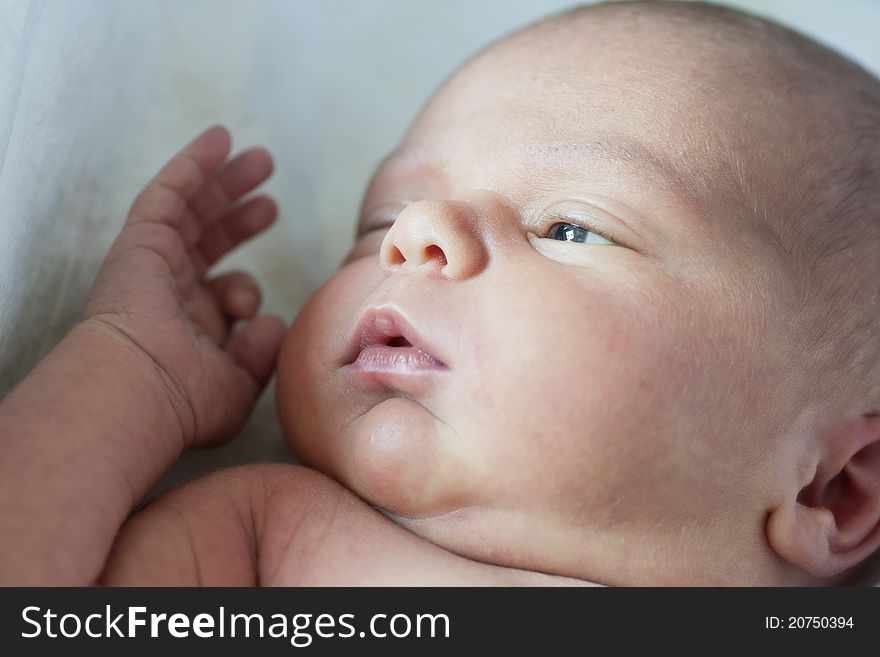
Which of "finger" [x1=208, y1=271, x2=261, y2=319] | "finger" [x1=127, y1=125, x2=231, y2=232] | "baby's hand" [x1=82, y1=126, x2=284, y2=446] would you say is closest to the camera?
"baby's hand" [x1=82, y1=126, x2=284, y2=446]

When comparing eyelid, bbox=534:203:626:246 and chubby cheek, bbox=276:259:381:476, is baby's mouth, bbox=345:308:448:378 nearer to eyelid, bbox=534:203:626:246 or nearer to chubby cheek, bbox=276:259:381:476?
chubby cheek, bbox=276:259:381:476

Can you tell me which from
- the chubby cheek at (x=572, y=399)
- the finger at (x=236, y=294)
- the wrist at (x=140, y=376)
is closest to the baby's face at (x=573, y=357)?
the chubby cheek at (x=572, y=399)

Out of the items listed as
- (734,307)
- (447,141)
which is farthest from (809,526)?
(447,141)

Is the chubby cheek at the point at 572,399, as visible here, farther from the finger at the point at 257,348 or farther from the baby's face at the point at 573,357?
the finger at the point at 257,348

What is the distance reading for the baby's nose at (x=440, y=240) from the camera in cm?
106

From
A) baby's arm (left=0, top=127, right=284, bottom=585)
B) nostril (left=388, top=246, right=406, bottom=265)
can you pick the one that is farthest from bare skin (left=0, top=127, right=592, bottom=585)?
nostril (left=388, top=246, right=406, bottom=265)

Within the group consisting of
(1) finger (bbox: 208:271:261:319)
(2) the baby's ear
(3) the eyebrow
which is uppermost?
(1) finger (bbox: 208:271:261:319)

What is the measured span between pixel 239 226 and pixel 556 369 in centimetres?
72

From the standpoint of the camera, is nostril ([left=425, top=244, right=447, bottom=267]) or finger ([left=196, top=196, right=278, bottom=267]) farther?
finger ([left=196, top=196, right=278, bottom=267])

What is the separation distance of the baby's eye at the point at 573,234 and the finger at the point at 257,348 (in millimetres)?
480

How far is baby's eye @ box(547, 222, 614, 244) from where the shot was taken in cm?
112

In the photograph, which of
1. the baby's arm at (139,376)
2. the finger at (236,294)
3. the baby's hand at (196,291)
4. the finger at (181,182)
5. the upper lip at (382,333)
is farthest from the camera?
the finger at (236,294)

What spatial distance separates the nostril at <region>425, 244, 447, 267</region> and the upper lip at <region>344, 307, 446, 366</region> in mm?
74

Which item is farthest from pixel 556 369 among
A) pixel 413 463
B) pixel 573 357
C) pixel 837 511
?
pixel 837 511
